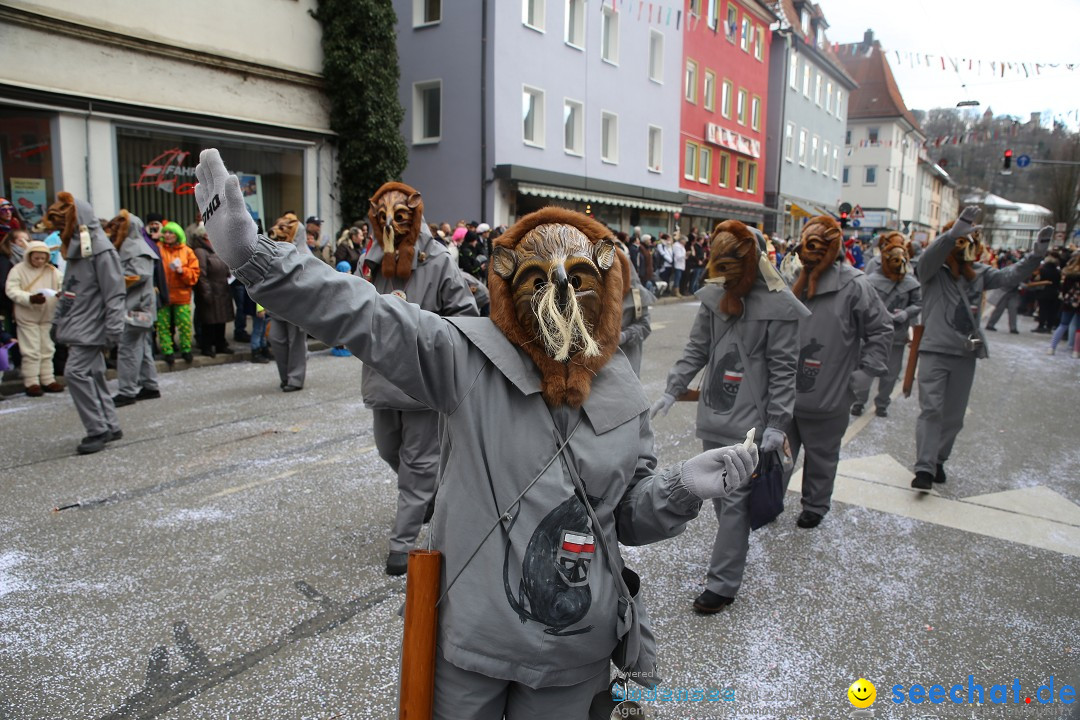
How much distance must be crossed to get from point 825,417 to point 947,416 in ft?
6.28

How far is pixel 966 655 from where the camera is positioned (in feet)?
11.7

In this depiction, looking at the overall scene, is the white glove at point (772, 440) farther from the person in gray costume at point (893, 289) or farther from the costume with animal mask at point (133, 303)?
the costume with animal mask at point (133, 303)

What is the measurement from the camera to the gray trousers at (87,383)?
6363 mm

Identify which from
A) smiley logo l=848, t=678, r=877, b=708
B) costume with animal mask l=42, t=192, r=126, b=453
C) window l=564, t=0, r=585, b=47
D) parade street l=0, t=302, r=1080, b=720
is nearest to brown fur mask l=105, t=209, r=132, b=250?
costume with animal mask l=42, t=192, r=126, b=453

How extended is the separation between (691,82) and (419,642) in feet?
104

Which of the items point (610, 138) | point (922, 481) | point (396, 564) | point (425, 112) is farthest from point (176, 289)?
point (610, 138)

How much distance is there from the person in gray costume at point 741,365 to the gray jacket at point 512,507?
81.0 inches

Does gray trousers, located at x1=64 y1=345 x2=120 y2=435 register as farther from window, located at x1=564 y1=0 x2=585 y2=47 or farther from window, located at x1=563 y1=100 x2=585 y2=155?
window, located at x1=564 y1=0 x2=585 y2=47

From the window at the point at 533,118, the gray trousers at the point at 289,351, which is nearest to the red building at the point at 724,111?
the window at the point at 533,118

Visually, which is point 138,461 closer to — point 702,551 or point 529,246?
point 702,551

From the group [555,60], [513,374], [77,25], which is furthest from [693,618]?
[555,60]

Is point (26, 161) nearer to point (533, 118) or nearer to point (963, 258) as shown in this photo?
point (963, 258)

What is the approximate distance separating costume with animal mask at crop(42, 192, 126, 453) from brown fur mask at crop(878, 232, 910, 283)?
7644 mm

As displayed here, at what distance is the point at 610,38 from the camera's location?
25031mm
